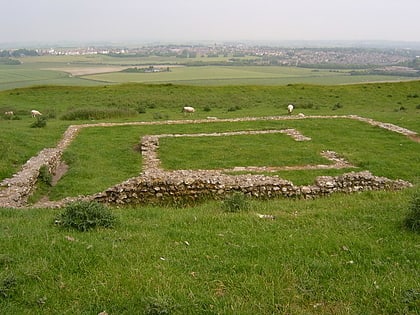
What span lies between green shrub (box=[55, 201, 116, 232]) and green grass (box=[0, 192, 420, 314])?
9.0 inches

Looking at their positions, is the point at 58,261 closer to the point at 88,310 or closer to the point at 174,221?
the point at 88,310

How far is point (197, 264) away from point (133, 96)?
34830 millimetres

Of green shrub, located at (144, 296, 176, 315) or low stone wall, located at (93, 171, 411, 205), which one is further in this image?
low stone wall, located at (93, 171, 411, 205)

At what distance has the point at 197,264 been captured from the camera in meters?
5.84

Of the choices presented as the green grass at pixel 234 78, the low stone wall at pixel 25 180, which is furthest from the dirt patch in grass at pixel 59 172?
the green grass at pixel 234 78

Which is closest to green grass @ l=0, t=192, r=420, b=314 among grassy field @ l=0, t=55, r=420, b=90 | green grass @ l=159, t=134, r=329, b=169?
green grass @ l=159, t=134, r=329, b=169

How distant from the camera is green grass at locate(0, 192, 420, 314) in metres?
4.77

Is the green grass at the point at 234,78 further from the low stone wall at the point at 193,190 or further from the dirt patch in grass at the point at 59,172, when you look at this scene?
the low stone wall at the point at 193,190

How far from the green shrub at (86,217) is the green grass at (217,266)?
0.23 metres

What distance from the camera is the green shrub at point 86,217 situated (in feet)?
24.1

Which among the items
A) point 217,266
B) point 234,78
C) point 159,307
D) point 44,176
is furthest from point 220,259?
point 234,78

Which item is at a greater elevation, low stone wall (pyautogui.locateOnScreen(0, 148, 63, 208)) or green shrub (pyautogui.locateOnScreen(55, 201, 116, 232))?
green shrub (pyautogui.locateOnScreen(55, 201, 116, 232))

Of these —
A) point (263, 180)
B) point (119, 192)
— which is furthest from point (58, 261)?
point (263, 180)

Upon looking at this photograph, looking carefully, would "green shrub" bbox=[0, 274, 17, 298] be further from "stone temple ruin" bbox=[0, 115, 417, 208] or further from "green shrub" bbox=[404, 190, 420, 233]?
"green shrub" bbox=[404, 190, 420, 233]
